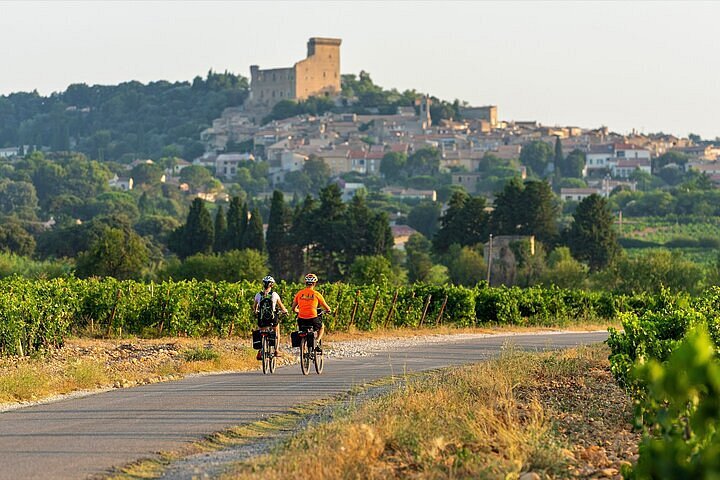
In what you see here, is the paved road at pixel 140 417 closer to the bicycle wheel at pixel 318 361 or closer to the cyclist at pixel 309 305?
the bicycle wheel at pixel 318 361

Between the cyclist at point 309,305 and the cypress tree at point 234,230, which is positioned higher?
the cyclist at point 309,305

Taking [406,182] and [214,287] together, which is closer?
[214,287]

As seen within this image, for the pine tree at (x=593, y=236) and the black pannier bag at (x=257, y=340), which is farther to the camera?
the pine tree at (x=593, y=236)

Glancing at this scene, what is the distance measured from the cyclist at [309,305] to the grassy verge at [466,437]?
8.20ft

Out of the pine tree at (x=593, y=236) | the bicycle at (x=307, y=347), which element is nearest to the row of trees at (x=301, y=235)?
the pine tree at (x=593, y=236)

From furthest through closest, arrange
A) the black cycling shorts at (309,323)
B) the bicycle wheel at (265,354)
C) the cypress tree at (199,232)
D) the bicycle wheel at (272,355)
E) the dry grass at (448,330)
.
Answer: the cypress tree at (199,232) → the dry grass at (448,330) → the bicycle wheel at (272,355) → the bicycle wheel at (265,354) → the black cycling shorts at (309,323)

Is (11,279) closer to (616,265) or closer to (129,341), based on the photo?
(129,341)

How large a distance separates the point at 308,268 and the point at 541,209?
1518 cm

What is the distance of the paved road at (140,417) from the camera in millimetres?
9734

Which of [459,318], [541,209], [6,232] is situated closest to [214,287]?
[459,318]

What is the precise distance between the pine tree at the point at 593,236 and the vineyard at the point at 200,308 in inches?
1451

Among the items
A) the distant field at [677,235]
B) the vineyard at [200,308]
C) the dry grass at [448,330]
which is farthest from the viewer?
the distant field at [677,235]

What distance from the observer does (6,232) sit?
8469 cm

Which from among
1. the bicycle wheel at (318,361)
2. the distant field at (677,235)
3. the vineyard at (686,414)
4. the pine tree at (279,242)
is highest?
the vineyard at (686,414)
